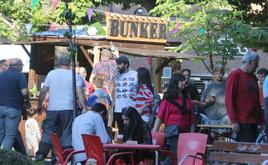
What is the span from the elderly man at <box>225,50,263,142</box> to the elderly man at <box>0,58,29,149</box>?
4239 millimetres

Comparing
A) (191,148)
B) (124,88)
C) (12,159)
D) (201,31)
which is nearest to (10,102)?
(124,88)

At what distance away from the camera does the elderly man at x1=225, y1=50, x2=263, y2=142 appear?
9.72m

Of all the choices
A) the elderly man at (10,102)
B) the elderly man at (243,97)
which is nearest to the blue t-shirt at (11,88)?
the elderly man at (10,102)

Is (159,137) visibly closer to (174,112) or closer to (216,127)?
(174,112)

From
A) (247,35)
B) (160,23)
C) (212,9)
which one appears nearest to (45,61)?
(160,23)

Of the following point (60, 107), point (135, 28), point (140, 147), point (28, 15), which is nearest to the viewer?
point (140, 147)

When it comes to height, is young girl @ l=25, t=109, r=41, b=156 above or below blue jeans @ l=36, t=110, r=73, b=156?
below

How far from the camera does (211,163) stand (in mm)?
8641

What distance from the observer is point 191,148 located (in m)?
9.34

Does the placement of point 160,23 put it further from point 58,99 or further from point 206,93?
point 58,99

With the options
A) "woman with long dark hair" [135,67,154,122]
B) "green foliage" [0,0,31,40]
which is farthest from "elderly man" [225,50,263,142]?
"green foliage" [0,0,31,40]

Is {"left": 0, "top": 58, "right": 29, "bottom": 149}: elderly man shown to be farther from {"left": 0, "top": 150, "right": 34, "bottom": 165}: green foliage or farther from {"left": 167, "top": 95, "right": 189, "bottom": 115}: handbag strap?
{"left": 0, "top": 150, "right": 34, "bottom": 165}: green foliage

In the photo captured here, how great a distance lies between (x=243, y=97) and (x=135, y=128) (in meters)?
1.44

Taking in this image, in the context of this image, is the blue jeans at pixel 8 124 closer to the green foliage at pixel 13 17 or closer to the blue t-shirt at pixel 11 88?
the blue t-shirt at pixel 11 88
